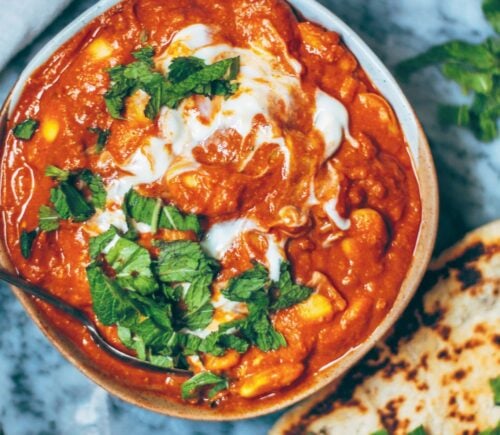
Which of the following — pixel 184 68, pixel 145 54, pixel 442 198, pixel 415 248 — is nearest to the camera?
pixel 184 68

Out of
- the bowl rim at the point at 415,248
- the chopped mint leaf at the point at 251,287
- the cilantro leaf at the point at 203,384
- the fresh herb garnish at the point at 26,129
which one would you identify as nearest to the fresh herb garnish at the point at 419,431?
the bowl rim at the point at 415,248

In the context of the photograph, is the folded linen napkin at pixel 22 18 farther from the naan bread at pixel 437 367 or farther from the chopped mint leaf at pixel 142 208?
the naan bread at pixel 437 367

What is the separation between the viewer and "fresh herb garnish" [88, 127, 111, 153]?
303 centimetres

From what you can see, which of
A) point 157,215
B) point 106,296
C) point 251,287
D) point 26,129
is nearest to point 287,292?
point 251,287

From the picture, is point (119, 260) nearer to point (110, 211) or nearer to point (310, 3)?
point (110, 211)

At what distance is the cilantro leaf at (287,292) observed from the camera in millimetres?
2959

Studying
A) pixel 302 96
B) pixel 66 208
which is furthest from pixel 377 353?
pixel 66 208

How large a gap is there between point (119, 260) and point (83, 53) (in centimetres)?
82

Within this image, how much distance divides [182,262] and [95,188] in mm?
445

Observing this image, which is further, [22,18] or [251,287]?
[22,18]

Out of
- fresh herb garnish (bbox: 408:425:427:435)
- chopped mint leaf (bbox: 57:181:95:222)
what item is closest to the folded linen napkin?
chopped mint leaf (bbox: 57:181:95:222)

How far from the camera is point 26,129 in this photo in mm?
3088

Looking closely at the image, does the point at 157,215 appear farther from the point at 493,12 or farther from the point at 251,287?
the point at 493,12

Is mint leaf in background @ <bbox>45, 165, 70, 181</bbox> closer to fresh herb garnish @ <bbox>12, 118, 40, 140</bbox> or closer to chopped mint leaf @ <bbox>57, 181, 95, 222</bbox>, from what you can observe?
chopped mint leaf @ <bbox>57, 181, 95, 222</bbox>
